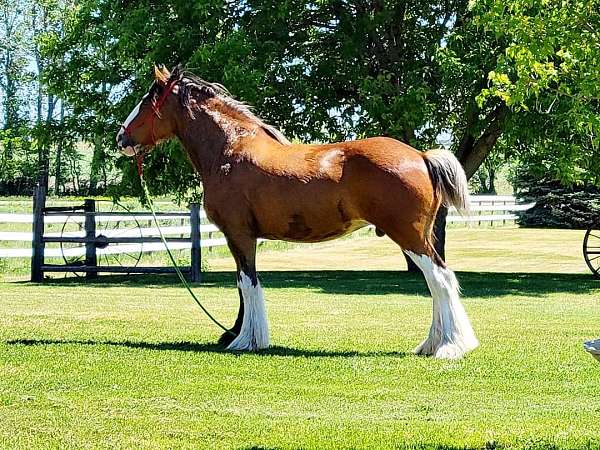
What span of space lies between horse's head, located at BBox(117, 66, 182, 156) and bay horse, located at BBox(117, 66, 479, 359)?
11 mm

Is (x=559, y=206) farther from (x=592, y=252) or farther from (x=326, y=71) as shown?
(x=326, y=71)

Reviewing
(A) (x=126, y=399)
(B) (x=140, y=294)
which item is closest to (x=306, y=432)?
(A) (x=126, y=399)

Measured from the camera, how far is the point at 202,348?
414 inches

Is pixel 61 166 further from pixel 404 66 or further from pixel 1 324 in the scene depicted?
pixel 1 324

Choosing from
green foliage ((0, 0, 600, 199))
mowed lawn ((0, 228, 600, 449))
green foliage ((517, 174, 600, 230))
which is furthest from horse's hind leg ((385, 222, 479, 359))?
green foliage ((517, 174, 600, 230))

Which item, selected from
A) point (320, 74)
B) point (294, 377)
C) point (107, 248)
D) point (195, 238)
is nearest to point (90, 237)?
point (107, 248)

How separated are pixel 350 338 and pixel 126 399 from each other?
413 cm

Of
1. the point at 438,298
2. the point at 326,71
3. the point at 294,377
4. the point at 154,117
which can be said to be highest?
the point at 326,71

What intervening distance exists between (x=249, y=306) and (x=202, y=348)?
26.4 inches

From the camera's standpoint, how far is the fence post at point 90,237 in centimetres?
2159

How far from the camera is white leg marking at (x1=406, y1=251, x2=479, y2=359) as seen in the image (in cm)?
988

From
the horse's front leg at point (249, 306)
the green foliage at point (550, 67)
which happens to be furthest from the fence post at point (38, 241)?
the horse's front leg at point (249, 306)

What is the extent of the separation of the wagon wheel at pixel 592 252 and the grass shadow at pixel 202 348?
1266 cm

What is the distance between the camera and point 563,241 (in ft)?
122
